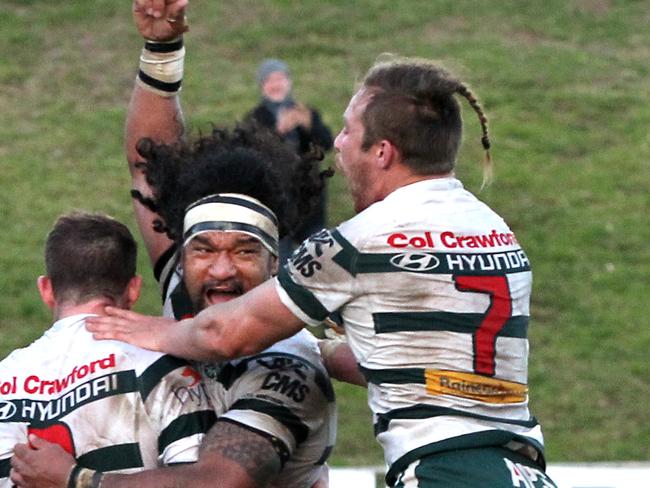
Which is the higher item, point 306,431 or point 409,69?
point 409,69

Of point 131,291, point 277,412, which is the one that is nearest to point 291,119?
point 131,291

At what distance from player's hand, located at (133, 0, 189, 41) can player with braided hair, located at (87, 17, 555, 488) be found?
0.94 m

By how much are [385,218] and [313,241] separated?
0.71 feet

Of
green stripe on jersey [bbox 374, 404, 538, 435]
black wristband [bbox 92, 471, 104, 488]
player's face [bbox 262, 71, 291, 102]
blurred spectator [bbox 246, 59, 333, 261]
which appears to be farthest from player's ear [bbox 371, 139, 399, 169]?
player's face [bbox 262, 71, 291, 102]

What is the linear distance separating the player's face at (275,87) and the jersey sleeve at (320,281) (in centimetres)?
831

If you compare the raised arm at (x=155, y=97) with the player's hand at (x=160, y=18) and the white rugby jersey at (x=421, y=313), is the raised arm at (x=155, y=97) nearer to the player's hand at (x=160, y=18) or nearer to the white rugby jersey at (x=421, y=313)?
the player's hand at (x=160, y=18)

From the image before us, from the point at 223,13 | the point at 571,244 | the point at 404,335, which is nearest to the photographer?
the point at 404,335

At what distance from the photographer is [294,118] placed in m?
12.3

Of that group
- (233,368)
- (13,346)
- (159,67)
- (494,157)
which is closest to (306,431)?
(233,368)

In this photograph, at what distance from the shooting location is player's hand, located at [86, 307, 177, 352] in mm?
4395

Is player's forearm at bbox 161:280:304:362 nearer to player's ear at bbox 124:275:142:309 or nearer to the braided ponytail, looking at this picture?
player's ear at bbox 124:275:142:309

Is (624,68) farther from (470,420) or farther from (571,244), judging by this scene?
(470,420)

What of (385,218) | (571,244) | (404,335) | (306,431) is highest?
(385,218)

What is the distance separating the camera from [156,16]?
5137 mm
